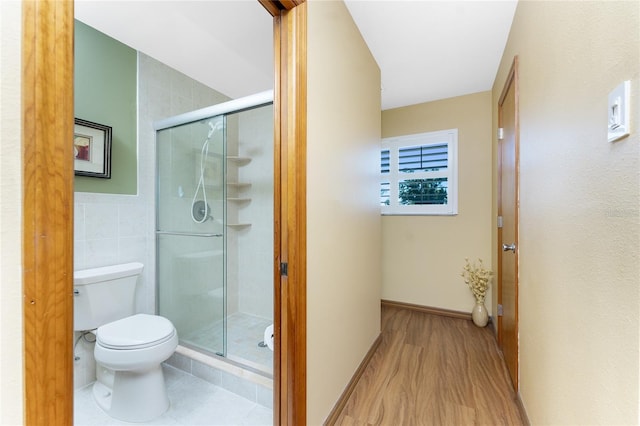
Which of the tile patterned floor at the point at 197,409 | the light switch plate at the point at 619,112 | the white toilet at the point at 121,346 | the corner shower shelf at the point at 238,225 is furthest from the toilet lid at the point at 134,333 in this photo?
the light switch plate at the point at 619,112

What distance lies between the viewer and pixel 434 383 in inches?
75.1

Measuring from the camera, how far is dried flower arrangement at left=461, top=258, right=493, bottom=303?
283 cm

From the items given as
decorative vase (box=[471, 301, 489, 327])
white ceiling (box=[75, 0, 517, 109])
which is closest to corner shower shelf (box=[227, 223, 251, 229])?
white ceiling (box=[75, 0, 517, 109])

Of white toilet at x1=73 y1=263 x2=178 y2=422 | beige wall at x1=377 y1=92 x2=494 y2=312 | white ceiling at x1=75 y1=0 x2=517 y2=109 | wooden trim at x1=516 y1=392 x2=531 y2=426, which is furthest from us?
beige wall at x1=377 y1=92 x2=494 y2=312

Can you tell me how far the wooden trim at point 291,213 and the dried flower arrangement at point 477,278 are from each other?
2.30 meters

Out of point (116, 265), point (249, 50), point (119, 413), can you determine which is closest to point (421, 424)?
point (119, 413)

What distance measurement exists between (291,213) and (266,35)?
1.43 m

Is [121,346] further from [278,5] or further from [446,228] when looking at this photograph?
[446,228]

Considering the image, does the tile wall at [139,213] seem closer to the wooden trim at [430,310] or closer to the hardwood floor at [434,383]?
the hardwood floor at [434,383]

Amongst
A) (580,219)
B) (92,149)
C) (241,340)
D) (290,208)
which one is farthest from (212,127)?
(580,219)

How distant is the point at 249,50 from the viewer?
2092 millimetres

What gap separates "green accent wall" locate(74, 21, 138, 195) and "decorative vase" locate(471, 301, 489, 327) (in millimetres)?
3293

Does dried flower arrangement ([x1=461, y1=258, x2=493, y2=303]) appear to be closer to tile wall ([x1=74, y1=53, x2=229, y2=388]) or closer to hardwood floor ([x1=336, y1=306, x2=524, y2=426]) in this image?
hardwood floor ([x1=336, y1=306, x2=524, y2=426])

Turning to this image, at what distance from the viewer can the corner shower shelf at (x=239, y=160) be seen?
2.85 metres
